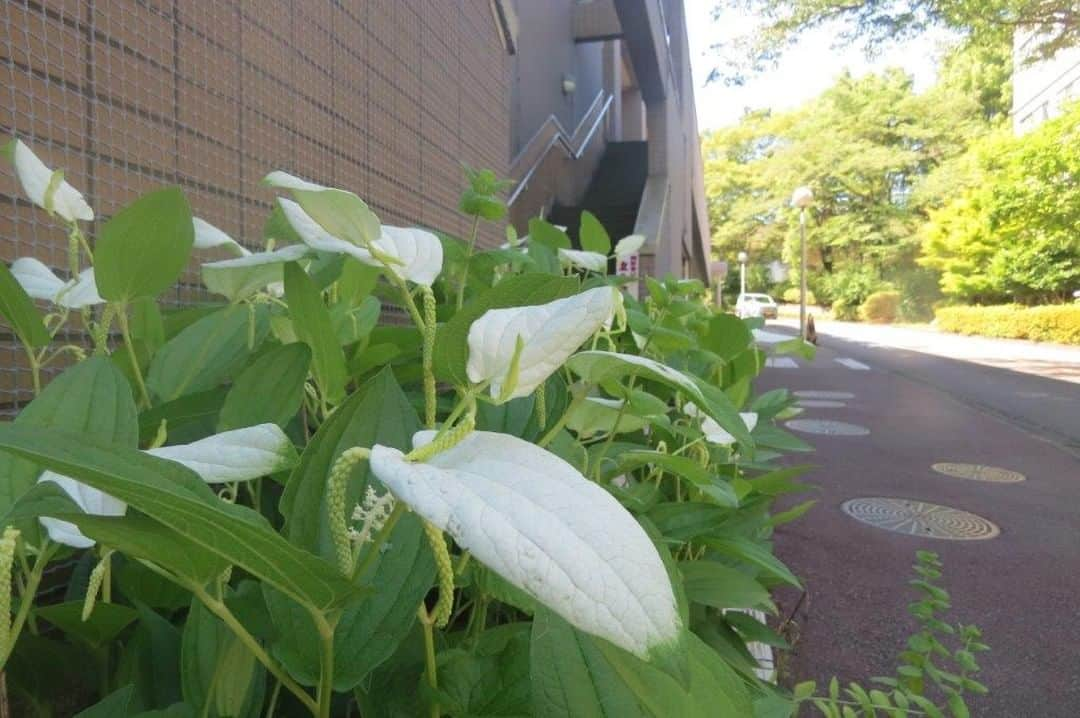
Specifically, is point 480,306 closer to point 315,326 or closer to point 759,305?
point 315,326

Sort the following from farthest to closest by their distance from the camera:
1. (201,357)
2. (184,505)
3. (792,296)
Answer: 1. (792,296)
2. (201,357)
3. (184,505)

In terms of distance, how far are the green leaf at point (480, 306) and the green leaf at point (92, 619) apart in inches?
12.9

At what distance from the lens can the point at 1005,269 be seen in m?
20.8

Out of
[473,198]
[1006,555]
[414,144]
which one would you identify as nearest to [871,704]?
[473,198]

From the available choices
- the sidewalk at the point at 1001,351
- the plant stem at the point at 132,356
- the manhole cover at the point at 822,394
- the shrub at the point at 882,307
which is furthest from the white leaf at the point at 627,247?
the shrub at the point at 882,307

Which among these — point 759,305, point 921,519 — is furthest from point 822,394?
point 759,305

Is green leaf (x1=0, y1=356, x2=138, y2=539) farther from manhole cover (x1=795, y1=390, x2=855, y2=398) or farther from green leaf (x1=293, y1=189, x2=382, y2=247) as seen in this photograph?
manhole cover (x1=795, y1=390, x2=855, y2=398)

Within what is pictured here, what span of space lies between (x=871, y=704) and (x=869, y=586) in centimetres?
191

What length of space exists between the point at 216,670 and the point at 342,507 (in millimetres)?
216

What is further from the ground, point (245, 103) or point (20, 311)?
point (245, 103)

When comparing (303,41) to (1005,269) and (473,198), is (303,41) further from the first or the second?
(1005,269)

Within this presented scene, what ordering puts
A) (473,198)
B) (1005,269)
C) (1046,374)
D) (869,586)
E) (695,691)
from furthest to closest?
(1005,269)
(1046,374)
(869,586)
(473,198)
(695,691)

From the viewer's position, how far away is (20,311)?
658 millimetres

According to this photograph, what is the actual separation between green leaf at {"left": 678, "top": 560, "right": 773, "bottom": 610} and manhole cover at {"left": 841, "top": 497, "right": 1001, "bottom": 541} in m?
3.05
